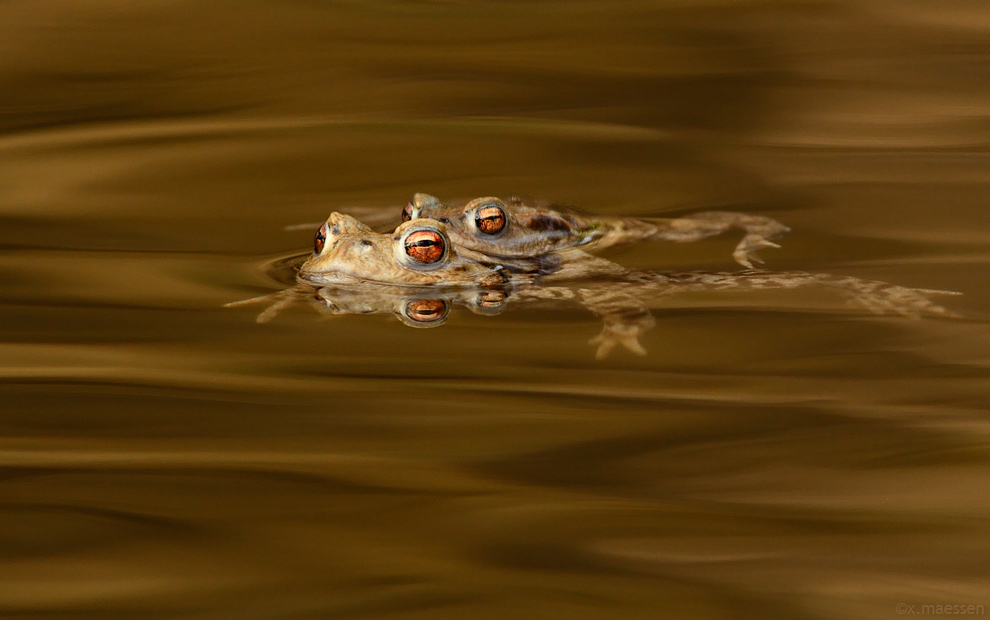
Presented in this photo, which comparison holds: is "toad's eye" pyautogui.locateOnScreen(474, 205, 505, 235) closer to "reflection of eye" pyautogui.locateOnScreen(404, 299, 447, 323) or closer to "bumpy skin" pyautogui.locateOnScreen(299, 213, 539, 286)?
"bumpy skin" pyautogui.locateOnScreen(299, 213, 539, 286)

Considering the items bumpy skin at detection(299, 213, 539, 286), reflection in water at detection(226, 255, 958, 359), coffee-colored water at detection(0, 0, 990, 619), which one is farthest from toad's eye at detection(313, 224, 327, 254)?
coffee-colored water at detection(0, 0, 990, 619)

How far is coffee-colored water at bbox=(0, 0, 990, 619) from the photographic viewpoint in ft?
8.55

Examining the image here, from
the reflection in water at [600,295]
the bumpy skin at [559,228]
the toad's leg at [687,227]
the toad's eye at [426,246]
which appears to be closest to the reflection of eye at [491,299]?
the reflection in water at [600,295]

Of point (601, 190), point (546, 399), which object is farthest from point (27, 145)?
point (546, 399)

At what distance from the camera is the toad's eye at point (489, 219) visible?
4.85m

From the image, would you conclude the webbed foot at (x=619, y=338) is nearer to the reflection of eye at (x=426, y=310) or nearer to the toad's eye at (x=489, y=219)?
the reflection of eye at (x=426, y=310)

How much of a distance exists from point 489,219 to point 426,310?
2.51ft

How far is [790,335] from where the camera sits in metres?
3.86

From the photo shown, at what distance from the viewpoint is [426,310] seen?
428 cm

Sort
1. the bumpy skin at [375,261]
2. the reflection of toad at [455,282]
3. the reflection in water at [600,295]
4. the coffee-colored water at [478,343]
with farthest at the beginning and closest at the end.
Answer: the bumpy skin at [375,261] < the reflection of toad at [455,282] < the reflection in water at [600,295] < the coffee-colored water at [478,343]

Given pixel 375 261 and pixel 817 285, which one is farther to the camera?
pixel 375 261

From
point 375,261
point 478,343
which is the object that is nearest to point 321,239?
point 375,261

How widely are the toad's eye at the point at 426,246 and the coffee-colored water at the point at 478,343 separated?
0.51m

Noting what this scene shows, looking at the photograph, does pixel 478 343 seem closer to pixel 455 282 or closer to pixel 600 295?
pixel 600 295
